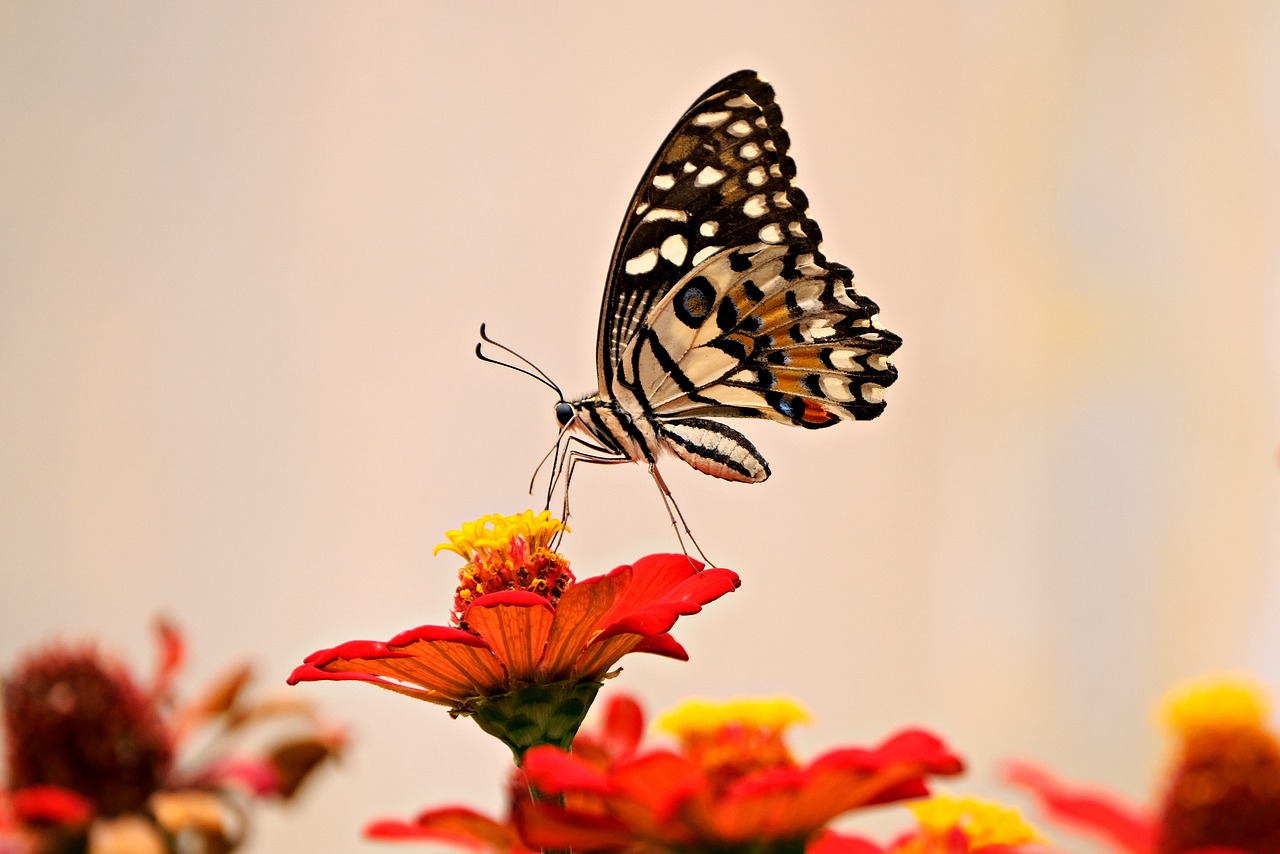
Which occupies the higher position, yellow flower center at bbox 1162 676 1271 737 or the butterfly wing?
the butterfly wing

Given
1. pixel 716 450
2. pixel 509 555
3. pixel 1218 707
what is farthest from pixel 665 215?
pixel 1218 707

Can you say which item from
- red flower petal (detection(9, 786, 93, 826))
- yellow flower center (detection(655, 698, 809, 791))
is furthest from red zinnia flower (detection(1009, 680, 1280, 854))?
red flower petal (detection(9, 786, 93, 826))

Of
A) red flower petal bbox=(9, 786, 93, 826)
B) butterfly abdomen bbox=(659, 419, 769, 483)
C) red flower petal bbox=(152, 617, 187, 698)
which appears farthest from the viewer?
red flower petal bbox=(152, 617, 187, 698)

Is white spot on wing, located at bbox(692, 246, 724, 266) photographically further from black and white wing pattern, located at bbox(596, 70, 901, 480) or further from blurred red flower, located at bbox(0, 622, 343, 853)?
blurred red flower, located at bbox(0, 622, 343, 853)

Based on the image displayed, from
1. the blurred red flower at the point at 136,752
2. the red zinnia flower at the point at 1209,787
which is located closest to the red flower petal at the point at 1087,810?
the red zinnia flower at the point at 1209,787

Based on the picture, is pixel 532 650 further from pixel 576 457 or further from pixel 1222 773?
pixel 1222 773

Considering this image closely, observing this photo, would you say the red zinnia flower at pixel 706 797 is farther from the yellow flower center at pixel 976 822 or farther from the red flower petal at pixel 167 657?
the red flower petal at pixel 167 657

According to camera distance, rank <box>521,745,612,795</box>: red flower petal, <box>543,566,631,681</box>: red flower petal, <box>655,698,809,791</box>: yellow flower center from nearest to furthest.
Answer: <box>521,745,612,795</box>: red flower petal
<box>543,566,631,681</box>: red flower petal
<box>655,698,809,791</box>: yellow flower center

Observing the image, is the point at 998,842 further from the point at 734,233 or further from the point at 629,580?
the point at 734,233

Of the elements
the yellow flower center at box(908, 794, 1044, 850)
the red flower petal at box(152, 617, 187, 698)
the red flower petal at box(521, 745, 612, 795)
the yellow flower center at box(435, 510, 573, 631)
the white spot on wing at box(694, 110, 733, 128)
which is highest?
the white spot on wing at box(694, 110, 733, 128)
